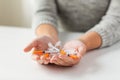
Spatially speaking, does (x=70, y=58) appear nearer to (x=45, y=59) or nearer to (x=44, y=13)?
(x=45, y=59)

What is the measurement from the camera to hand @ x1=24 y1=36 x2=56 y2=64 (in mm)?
741

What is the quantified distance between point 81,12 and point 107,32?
203mm

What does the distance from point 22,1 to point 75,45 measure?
582mm

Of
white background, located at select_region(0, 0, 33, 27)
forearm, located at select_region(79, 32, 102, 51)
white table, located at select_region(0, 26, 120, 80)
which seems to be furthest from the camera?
white background, located at select_region(0, 0, 33, 27)

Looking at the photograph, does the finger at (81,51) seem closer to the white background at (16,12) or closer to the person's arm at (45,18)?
the person's arm at (45,18)

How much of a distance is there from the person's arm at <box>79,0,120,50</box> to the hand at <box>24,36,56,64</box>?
0.12 m

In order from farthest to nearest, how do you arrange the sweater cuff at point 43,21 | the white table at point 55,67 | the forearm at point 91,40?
the sweater cuff at point 43,21 < the forearm at point 91,40 < the white table at point 55,67

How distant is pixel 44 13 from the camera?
1.04m

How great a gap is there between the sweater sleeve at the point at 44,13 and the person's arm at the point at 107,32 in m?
0.17

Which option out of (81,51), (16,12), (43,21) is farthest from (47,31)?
(16,12)

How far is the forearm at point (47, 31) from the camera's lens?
92 cm

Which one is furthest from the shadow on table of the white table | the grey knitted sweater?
the grey knitted sweater

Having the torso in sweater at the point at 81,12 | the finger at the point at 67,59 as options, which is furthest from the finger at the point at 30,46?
the torso in sweater at the point at 81,12

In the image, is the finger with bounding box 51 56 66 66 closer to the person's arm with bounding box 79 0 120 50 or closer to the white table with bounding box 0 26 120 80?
the white table with bounding box 0 26 120 80
